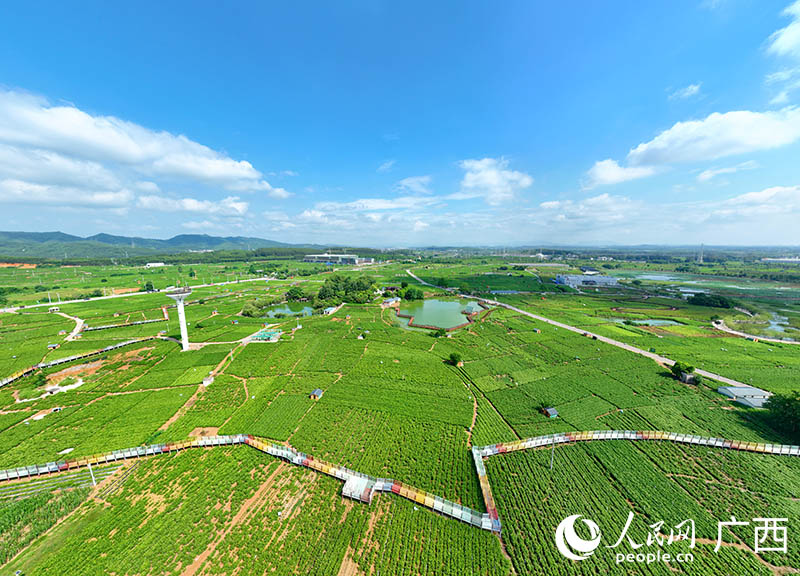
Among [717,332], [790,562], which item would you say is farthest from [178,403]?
[717,332]

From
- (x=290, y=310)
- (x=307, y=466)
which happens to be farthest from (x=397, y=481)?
(x=290, y=310)

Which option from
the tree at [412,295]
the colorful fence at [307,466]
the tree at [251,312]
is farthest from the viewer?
the tree at [412,295]

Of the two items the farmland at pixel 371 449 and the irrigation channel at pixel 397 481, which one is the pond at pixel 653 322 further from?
the irrigation channel at pixel 397 481

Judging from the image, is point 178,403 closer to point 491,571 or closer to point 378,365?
point 378,365

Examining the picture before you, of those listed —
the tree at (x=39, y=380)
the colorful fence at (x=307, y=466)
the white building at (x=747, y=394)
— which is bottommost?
the colorful fence at (x=307, y=466)

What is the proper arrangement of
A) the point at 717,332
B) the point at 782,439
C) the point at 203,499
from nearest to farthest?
1. the point at 203,499
2. the point at 782,439
3. the point at 717,332

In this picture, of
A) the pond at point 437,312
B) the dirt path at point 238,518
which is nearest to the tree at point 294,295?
the pond at point 437,312

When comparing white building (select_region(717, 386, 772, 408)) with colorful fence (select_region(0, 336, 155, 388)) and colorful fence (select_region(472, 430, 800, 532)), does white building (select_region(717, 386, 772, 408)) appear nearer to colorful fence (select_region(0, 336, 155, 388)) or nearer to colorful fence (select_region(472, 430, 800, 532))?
colorful fence (select_region(472, 430, 800, 532))
